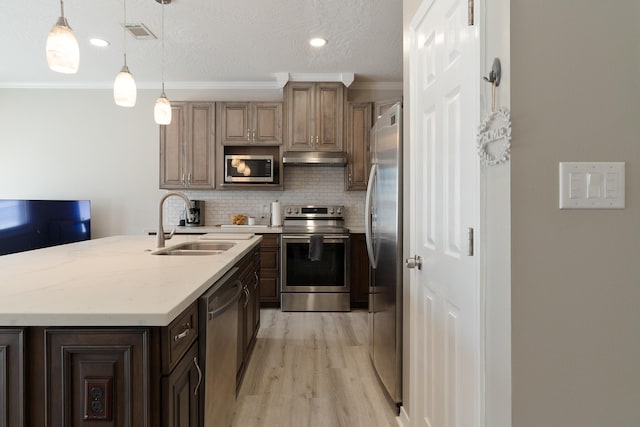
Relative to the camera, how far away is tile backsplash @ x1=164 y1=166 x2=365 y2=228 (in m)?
4.73

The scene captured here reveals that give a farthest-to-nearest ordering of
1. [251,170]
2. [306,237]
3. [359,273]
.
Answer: [251,170]
[359,273]
[306,237]

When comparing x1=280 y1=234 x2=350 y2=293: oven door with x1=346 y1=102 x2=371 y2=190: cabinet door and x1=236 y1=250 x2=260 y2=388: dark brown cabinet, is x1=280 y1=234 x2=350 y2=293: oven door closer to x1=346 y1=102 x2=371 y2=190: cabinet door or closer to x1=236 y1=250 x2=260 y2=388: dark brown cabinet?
x1=346 y1=102 x2=371 y2=190: cabinet door

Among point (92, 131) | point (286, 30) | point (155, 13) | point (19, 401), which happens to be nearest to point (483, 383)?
point (19, 401)

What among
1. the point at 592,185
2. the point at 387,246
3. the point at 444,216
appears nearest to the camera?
the point at 592,185

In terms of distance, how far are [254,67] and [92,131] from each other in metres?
2.40

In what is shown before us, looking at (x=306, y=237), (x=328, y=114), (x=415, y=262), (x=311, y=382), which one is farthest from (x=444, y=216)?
(x=328, y=114)

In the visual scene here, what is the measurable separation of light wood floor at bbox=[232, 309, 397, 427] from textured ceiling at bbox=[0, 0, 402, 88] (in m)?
2.76

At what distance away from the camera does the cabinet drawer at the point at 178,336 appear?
3.21ft

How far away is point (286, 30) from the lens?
10.7 feet

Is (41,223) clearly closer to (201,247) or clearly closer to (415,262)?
(201,247)

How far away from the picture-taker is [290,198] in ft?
15.5

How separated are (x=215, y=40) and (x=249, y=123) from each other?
111cm

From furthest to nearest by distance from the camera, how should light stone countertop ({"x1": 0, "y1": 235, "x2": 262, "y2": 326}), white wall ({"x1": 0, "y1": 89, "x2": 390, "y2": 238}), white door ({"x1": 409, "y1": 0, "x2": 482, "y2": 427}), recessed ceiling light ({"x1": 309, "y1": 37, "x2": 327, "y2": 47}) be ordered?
white wall ({"x1": 0, "y1": 89, "x2": 390, "y2": 238}), recessed ceiling light ({"x1": 309, "y1": 37, "x2": 327, "y2": 47}), white door ({"x1": 409, "y1": 0, "x2": 482, "y2": 427}), light stone countertop ({"x1": 0, "y1": 235, "x2": 262, "y2": 326})

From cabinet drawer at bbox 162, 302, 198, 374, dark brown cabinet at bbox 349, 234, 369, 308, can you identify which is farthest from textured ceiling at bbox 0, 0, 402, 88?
cabinet drawer at bbox 162, 302, 198, 374
